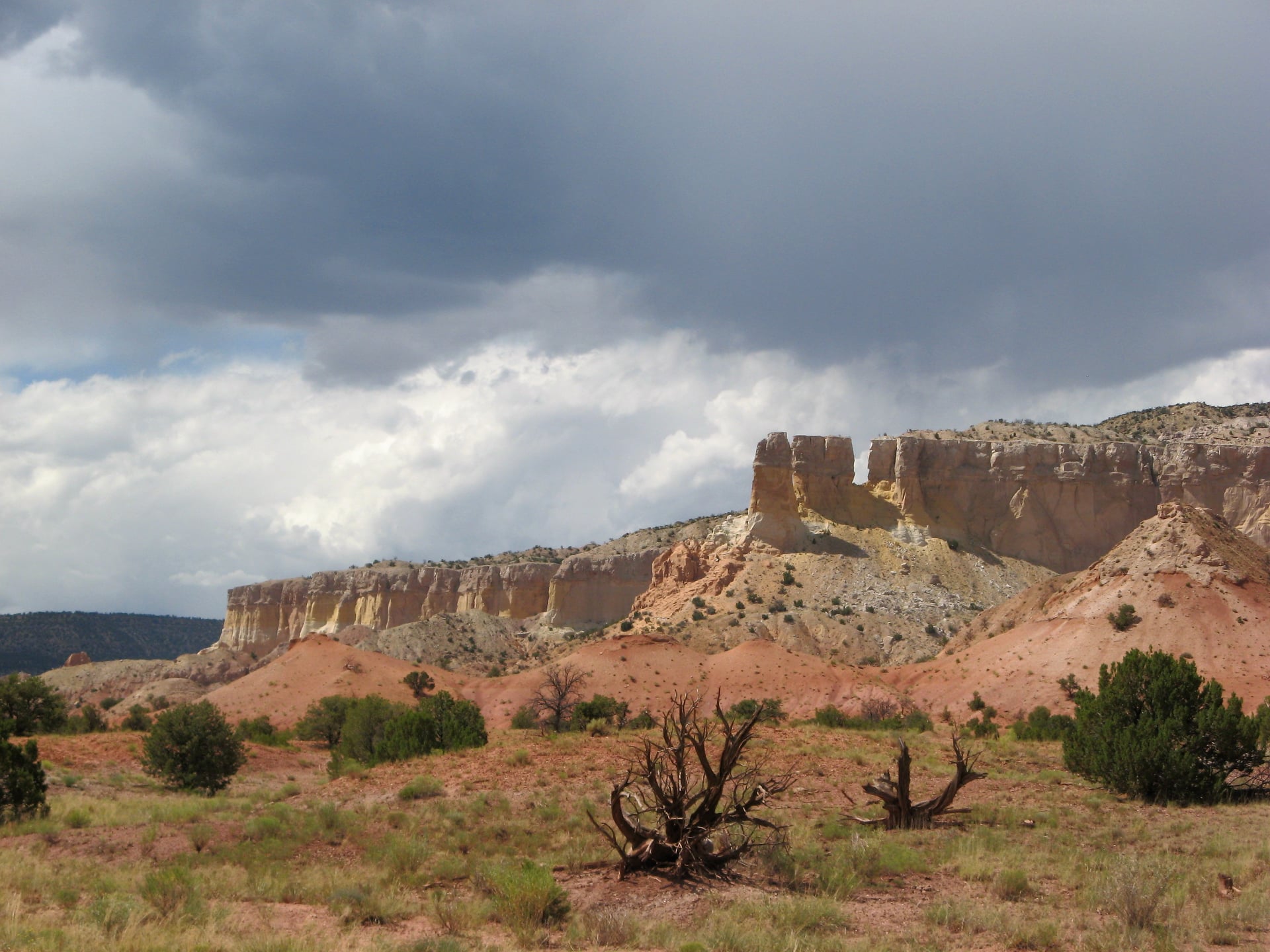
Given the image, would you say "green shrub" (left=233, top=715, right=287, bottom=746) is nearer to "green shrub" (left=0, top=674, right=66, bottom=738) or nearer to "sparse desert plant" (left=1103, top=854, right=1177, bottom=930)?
"green shrub" (left=0, top=674, right=66, bottom=738)

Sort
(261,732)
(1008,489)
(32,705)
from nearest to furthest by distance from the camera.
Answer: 1. (32,705)
2. (261,732)
3. (1008,489)

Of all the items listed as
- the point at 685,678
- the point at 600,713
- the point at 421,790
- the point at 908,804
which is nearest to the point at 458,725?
the point at 421,790

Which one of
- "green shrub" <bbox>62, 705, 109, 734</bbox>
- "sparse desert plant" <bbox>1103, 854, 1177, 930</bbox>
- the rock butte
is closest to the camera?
"sparse desert plant" <bbox>1103, 854, 1177, 930</bbox>

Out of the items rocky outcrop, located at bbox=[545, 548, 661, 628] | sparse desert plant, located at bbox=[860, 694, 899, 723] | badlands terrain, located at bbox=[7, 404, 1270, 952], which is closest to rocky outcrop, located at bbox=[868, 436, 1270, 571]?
badlands terrain, located at bbox=[7, 404, 1270, 952]

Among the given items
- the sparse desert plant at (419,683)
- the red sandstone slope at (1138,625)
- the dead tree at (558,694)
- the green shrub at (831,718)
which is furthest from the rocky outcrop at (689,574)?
the green shrub at (831,718)

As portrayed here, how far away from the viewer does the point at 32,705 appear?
46.6 m

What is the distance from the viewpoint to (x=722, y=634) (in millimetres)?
65875

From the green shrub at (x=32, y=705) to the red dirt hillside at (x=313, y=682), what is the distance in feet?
33.9

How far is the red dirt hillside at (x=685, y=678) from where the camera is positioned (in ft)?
171

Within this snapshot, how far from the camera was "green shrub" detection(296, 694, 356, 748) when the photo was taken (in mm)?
49656

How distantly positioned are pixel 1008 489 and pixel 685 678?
38.8m

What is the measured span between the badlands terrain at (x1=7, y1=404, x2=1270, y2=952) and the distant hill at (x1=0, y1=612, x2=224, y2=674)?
3777 cm

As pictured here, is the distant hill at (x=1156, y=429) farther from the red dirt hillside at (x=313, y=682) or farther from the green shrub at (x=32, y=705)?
the green shrub at (x=32, y=705)

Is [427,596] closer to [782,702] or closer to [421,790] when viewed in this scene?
[782,702]
